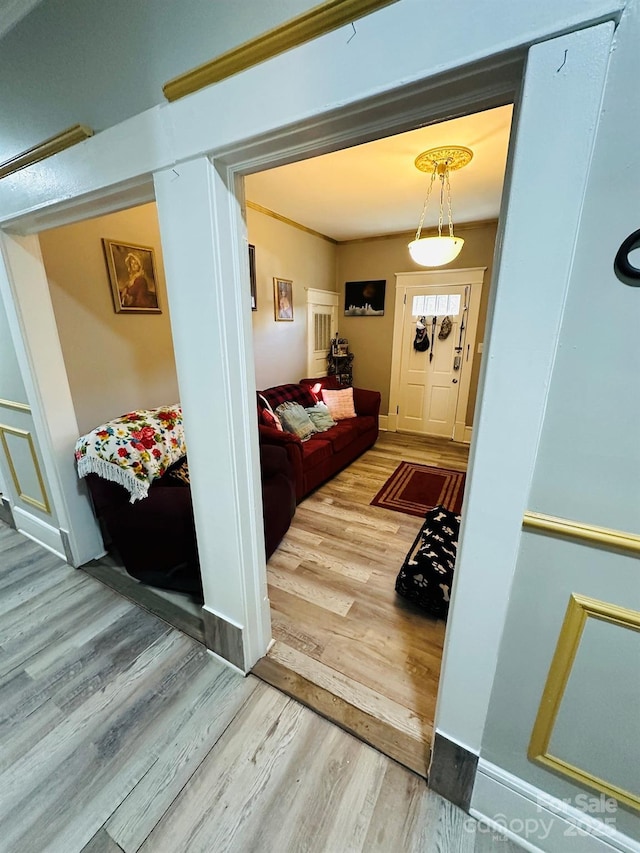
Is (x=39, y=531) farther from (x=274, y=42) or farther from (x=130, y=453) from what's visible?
(x=274, y=42)

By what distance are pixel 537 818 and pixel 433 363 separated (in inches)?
168

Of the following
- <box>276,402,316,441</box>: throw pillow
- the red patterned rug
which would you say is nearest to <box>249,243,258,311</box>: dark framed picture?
<box>276,402,316,441</box>: throw pillow

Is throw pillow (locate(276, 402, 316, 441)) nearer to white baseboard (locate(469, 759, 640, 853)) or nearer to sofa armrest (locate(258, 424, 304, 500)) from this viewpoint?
sofa armrest (locate(258, 424, 304, 500))

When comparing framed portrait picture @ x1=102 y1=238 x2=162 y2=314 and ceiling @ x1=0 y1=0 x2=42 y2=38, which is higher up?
ceiling @ x1=0 y1=0 x2=42 y2=38

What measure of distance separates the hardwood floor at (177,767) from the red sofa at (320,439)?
1444 mm

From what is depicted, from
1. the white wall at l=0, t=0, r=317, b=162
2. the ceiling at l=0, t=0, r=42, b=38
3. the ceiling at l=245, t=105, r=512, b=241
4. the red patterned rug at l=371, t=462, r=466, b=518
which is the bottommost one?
the red patterned rug at l=371, t=462, r=466, b=518

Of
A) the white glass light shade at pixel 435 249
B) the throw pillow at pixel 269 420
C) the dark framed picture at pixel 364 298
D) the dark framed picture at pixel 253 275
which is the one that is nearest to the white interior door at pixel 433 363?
the dark framed picture at pixel 364 298

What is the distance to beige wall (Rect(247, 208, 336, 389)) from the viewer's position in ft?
11.8

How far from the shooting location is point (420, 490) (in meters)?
3.23

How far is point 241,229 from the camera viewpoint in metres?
1.12

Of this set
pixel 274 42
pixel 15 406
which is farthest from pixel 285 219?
pixel 274 42

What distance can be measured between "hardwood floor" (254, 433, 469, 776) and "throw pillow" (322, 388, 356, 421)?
1492mm

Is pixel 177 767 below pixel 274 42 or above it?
below

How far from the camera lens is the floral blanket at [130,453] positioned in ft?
5.88
